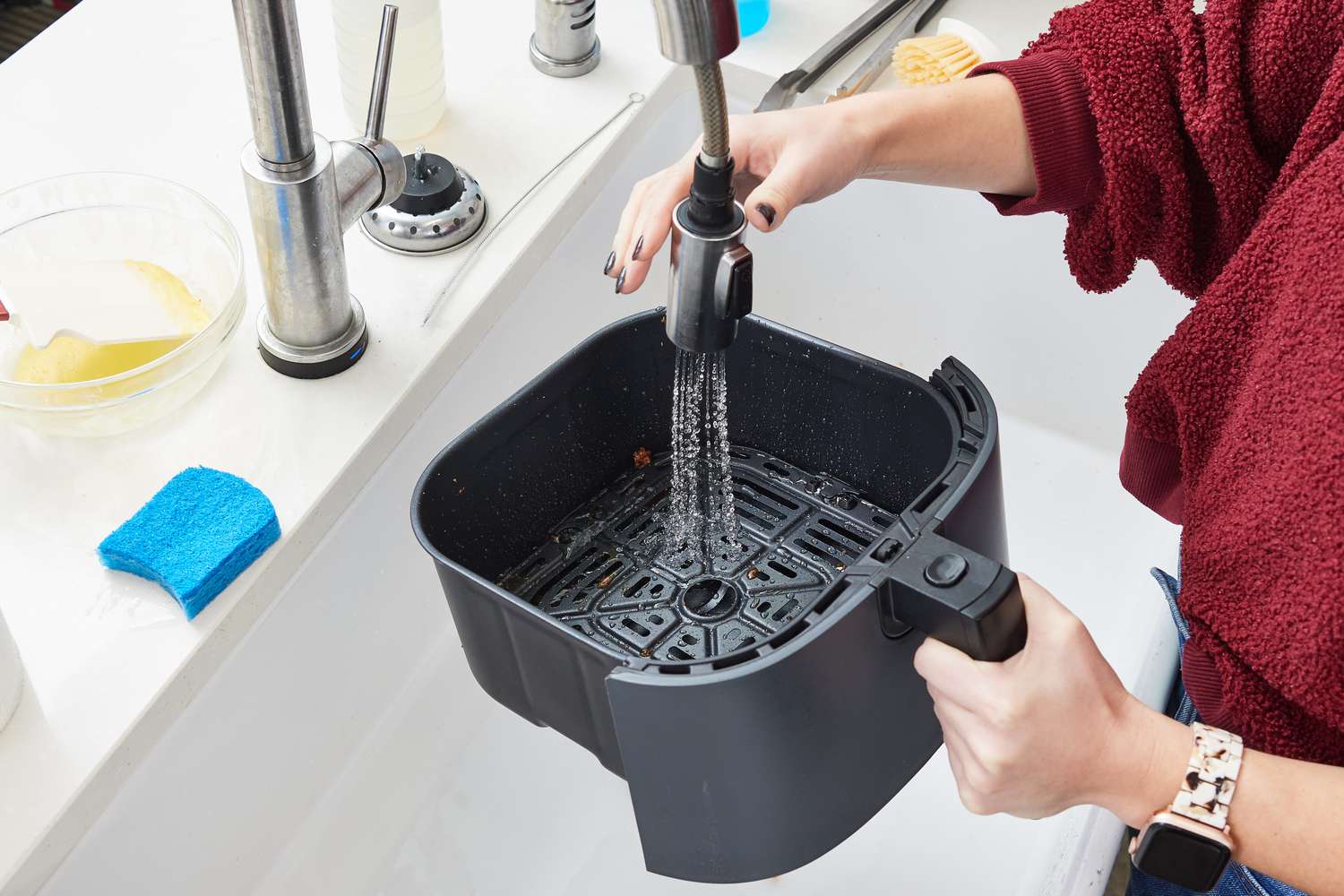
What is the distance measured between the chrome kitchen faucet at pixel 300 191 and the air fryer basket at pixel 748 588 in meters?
0.13

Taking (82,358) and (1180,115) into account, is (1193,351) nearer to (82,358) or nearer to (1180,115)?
(1180,115)

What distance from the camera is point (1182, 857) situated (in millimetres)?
603

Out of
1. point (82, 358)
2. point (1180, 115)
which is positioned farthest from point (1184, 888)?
point (82, 358)

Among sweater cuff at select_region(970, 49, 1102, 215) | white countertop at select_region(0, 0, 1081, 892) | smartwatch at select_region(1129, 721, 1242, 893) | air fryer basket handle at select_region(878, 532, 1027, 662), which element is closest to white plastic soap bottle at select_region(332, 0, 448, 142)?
white countertop at select_region(0, 0, 1081, 892)

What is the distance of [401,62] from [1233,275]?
0.52 meters

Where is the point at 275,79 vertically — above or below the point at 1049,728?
above

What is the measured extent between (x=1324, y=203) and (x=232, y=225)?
580 mm

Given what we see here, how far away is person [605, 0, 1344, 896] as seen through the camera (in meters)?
0.59

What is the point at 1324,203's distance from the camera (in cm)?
62

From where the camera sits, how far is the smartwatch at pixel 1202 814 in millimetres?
592

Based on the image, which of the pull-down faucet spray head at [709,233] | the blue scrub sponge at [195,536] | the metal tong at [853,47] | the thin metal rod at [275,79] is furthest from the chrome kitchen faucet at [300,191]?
the metal tong at [853,47]

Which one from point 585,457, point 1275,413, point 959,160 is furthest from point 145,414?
point 1275,413

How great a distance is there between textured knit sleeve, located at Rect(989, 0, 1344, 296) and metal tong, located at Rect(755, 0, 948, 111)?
0.78 feet

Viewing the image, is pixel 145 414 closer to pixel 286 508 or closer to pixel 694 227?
pixel 286 508
